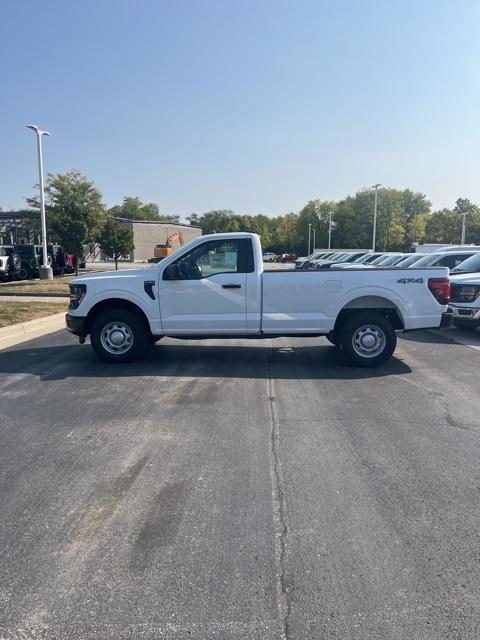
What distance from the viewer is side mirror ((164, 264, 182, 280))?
786 cm

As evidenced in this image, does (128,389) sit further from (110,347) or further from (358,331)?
(358,331)

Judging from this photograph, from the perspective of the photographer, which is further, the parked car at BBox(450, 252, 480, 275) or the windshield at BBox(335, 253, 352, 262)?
the windshield at BBox(335, 253, 352, 262)

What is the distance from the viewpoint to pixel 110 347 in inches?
316

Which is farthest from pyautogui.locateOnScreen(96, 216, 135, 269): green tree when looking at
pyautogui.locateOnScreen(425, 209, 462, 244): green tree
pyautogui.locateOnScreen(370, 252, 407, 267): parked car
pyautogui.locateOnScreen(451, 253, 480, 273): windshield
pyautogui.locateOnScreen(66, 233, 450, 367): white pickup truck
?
pyautogui.locateOnScreen(425, 209, 462, 244): green tree

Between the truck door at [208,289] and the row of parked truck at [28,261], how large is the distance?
19696mm

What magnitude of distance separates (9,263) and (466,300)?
22.1m

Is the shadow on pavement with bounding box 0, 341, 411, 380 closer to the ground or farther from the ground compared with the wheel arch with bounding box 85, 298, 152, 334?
closer to the ground

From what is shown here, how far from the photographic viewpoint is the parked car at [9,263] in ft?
81.0

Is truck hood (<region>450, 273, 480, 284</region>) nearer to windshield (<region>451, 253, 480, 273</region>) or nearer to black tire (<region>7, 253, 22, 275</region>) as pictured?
windshield (<region>451, 253, 480, 273</region>)

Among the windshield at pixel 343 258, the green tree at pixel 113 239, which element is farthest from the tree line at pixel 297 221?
the windshield at pixel 343 258

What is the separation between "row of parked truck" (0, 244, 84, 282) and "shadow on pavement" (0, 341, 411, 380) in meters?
17.8

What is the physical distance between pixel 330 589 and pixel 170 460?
199 cm

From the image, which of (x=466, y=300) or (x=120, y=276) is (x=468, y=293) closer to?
(x=466, y=300)

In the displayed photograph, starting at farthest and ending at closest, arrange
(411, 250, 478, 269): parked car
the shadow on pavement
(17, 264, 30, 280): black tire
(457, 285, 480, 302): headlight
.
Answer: (17, 264, 30, 280): black tire
(411, 250, 478, 269): parked car
(457, 285, 480, 302): headlight
the shadow on pavement
